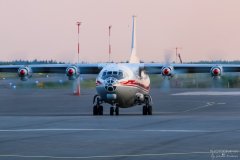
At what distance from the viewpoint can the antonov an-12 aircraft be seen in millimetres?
41281

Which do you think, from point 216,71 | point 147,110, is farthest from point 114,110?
point 216,71

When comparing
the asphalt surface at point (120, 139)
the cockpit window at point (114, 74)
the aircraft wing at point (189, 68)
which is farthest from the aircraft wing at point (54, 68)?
the asphalt surface at point (120, 139)

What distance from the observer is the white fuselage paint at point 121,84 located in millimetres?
41062

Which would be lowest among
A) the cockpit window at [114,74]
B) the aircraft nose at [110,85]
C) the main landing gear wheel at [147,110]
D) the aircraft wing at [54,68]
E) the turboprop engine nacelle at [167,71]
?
the main landing gear wheel at [147,110]

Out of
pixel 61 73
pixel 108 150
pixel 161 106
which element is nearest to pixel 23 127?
pixel 108 150

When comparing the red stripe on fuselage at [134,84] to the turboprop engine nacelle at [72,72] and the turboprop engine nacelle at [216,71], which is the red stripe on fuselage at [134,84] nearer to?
the turboprop engine nacelle at [216,71]

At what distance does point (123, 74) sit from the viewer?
42031 millimetres

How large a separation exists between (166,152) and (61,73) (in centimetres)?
3152

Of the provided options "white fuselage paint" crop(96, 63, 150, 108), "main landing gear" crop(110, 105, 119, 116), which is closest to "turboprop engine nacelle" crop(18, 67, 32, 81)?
"white fuselage paint" crop(96, 63, 150, 108)

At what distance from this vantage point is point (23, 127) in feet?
95.1

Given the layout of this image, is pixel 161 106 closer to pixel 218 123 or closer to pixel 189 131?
pixel 218 123

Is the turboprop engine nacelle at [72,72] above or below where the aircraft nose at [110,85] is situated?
above

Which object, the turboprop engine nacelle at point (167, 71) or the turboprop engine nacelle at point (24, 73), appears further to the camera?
the turboprop engine nacelle at point (24, 73)

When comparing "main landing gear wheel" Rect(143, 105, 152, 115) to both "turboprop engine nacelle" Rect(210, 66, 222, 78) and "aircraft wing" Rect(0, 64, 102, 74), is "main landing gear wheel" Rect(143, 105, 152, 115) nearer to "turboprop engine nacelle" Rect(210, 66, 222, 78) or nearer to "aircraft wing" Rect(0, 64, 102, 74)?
"aircraft wing" Rect(0, 64, 102, 74)
